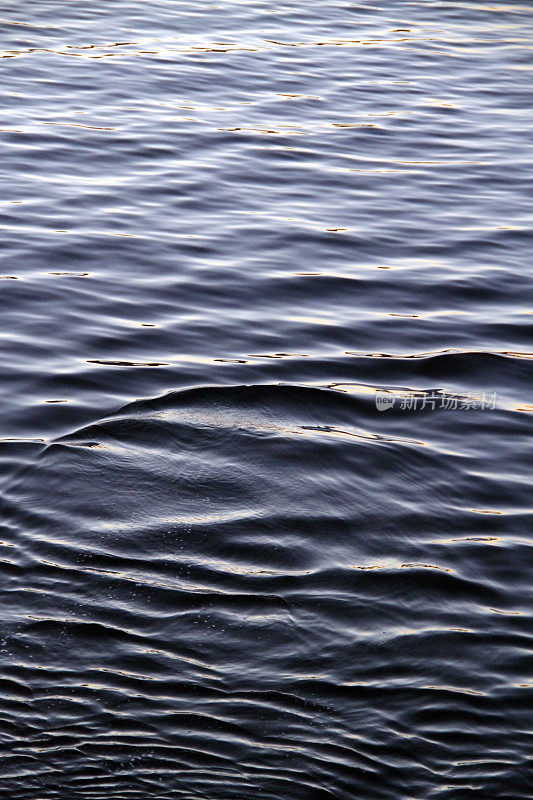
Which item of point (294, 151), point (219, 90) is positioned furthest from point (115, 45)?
point (294, 151)

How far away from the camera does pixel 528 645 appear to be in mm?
4301

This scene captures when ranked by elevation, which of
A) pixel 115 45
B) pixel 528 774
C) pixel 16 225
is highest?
pixel 115 45

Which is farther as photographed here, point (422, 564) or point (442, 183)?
point (442, 183)

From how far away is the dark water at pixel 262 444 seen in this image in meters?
3.74

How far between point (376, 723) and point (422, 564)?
3.47 ft

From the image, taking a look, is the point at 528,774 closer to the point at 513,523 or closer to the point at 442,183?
the point at 513,523

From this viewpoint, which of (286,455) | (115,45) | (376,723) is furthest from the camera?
(115,45)

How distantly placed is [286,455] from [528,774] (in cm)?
229

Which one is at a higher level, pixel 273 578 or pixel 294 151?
pixel 294 151

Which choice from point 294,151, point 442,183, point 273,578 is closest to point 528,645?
point 273,578

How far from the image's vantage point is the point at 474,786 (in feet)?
11.7

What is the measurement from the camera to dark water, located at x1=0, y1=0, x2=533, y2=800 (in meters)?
3.74

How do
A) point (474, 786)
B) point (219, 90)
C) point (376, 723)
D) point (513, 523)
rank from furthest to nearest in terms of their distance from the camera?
1. point (219, 90)
2. point (513, 523)
3. point (376, 723)
4. point (474, 786)

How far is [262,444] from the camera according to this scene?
5637 millimetres
